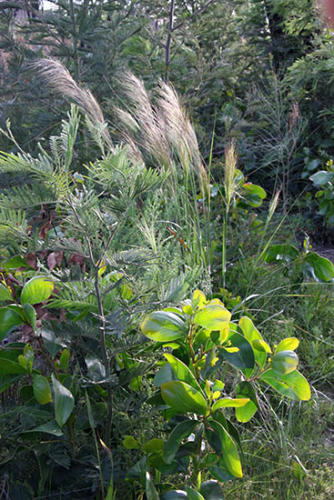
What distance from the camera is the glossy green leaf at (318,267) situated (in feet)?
7.41

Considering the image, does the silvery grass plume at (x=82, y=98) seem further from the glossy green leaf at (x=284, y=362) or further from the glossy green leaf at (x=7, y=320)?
the glossy green leaf at (x=284, y=362)

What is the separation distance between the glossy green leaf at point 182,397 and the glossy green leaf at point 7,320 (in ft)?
1.21

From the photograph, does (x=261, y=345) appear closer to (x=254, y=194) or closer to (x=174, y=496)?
(x=174, y=496)

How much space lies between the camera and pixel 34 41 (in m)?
3.35

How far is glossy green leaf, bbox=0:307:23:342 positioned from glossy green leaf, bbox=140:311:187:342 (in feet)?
0.98

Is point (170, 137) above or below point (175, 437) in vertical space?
above

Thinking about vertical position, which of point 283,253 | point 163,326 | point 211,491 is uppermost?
point 163,326

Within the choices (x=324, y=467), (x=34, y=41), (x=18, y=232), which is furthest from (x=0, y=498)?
(x=34, y=41)

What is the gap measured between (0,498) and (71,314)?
45 centimetres

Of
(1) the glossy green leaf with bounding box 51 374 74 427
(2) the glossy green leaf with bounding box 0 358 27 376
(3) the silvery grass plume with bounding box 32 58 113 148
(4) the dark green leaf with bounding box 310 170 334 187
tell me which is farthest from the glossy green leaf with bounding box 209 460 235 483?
(4) the dark green leaf with bounding box 310 170 334 187

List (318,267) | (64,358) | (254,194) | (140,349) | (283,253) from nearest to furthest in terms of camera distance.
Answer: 1. (64,358)
2. (140,349)
3. (318,267)
4. (283,253)
5. (254,194)

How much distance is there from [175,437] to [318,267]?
1505mm

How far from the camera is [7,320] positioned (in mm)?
1068

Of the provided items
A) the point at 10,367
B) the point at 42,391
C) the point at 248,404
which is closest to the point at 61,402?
the point at 42,391
